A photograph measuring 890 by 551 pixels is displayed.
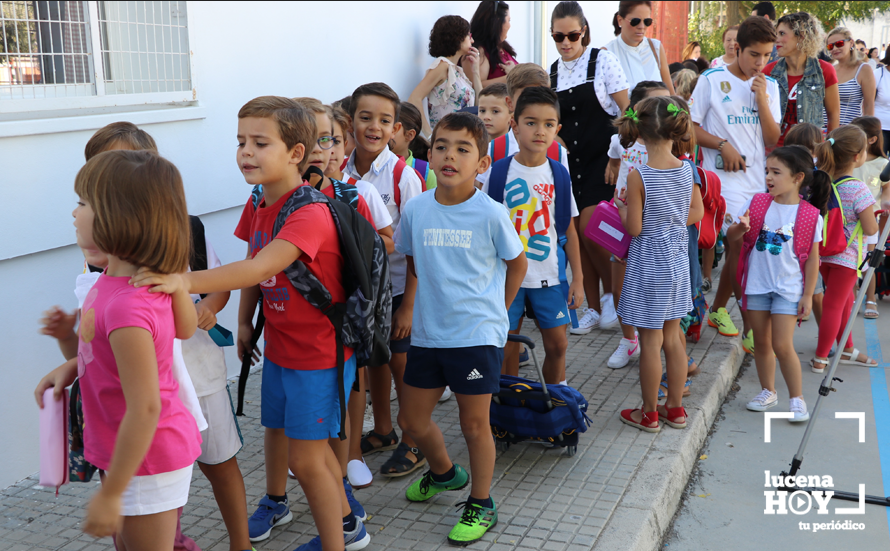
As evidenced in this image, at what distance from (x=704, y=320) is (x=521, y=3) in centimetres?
456

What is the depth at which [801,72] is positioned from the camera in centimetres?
627

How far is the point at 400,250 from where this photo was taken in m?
3.20

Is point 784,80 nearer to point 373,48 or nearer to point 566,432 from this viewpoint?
point 373,48

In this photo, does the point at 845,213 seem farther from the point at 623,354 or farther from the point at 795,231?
the point at 623,354

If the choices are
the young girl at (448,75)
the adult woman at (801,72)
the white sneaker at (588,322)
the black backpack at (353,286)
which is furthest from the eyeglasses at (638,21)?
the black backpack at (353,286)

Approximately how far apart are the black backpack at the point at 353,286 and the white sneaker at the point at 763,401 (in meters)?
2.80

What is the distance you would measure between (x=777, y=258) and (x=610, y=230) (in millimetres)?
1071

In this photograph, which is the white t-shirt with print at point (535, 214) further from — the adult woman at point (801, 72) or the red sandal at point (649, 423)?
the adult woman at point (801, 72)

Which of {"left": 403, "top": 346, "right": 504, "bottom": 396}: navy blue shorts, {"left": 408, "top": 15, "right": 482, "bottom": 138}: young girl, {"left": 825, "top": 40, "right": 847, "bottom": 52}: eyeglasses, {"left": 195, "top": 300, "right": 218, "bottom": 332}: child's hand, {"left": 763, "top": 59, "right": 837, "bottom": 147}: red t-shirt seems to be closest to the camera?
{"left": 195, "top": 300, "right": 218, "bottom": 332}: child's hand

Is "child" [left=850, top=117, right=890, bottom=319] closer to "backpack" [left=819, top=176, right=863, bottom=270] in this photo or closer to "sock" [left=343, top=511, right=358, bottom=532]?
"backpack" [left=819, top=176, right=863, bottom=270]

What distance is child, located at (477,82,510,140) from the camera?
4.58 metres

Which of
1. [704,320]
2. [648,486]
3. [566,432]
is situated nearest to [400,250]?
[566,432]

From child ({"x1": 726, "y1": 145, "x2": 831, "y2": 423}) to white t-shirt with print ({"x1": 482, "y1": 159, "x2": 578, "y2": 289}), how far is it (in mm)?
1367

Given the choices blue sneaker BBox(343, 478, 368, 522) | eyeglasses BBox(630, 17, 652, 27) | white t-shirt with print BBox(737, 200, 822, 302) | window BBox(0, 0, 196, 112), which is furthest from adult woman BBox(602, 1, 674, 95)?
blue sneaker BBox(343, 478, 368, 522)
